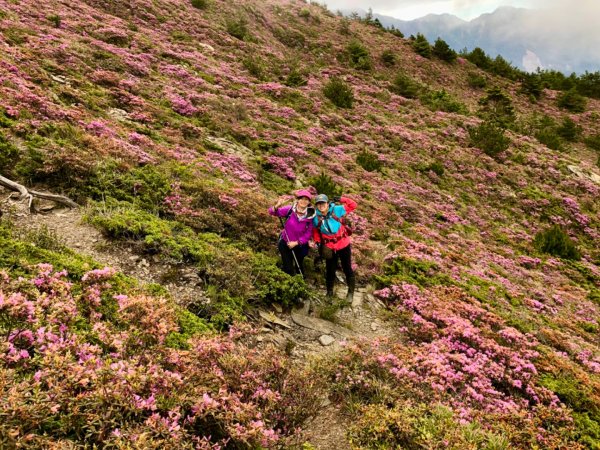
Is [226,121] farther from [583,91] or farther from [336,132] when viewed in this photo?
[583,91]

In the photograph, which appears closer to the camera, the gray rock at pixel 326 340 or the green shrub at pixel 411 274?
the gray rock at pixel 326 340

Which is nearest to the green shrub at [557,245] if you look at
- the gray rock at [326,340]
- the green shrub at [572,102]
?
the gray rock at [326,340]

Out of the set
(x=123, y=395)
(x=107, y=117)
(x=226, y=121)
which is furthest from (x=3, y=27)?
(x=123, y=395)

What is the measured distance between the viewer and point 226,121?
14.8 metres

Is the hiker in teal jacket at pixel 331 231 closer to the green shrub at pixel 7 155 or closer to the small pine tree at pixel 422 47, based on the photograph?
the green shrub at pixel 7 155

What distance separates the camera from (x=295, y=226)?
7.29 metres

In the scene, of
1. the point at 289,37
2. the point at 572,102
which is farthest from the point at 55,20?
the point at 572,102

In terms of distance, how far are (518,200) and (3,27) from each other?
23626 millimetres

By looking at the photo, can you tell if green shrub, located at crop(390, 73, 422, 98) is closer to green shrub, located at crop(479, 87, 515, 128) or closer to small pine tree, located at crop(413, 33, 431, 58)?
green shrub, located at crop(479, 87, 515, 128)

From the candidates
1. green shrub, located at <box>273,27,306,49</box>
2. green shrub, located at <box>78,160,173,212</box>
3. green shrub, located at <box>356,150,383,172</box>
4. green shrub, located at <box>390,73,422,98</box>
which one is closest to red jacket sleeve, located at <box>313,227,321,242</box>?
green shrub, located at <box>78,160,173,212</box>

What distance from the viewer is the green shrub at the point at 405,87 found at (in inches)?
1060

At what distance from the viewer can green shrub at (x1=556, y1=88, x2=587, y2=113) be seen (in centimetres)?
2934

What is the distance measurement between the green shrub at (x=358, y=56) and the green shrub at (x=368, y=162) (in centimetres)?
1513

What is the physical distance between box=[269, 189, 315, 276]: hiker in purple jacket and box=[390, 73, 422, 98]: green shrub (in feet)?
→ 76.5
